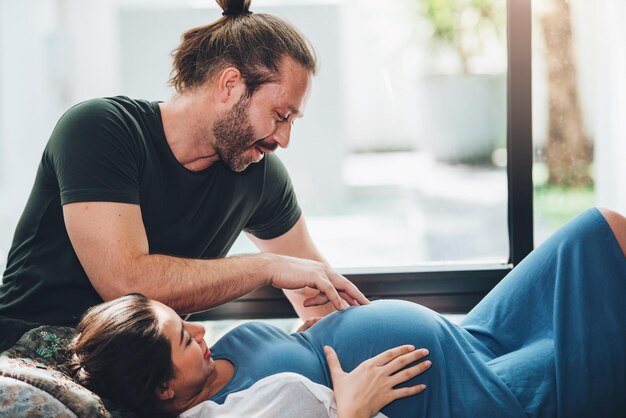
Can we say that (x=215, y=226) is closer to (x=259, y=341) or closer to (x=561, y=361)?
(x=259, y=341)

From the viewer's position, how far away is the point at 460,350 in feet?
4.96

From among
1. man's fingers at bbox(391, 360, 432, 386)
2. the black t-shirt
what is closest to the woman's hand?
man's fingers at bbox(391, 360, 432, 386)

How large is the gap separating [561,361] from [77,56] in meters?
1.53

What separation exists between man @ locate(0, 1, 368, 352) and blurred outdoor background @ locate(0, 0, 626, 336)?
38cm

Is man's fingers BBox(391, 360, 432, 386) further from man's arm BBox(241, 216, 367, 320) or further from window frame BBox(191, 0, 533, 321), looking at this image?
window frame BBox(191, 0, 533, 321)

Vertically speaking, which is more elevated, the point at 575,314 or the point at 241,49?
the point at 241,49

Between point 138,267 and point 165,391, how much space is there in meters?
0.27

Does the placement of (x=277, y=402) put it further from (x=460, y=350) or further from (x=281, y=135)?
(x=281, y=135)

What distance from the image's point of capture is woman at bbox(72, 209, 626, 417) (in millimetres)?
1370

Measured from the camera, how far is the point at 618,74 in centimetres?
200

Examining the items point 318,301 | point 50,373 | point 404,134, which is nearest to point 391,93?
point 404,134

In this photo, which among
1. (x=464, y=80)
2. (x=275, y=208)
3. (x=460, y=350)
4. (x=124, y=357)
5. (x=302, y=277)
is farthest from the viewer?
(x=464, y=80)

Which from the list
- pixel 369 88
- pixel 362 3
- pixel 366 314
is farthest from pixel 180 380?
pixel 362 3

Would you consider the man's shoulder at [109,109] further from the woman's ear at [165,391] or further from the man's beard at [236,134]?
the woman's ear at [165,391]
